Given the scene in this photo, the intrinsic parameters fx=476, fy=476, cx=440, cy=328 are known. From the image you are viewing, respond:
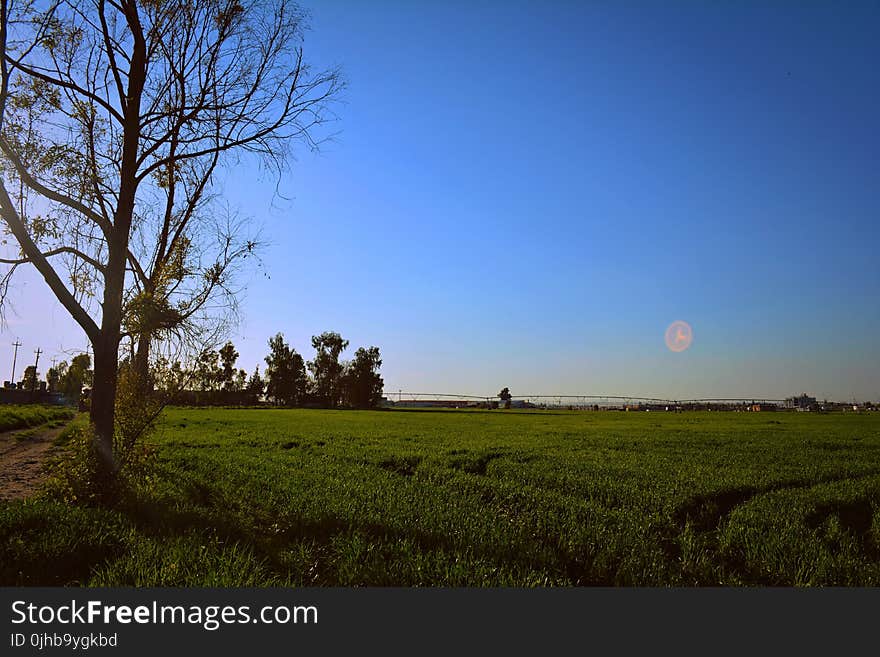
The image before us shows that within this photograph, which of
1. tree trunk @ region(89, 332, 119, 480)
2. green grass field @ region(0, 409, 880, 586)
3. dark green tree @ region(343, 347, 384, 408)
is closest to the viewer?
green grass field @ region(0, 409, 880, 586)

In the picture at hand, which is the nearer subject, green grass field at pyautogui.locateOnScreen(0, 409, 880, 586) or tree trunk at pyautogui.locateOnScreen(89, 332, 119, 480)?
green grass field at pyautogui.locateOnScreen(0, 409, 880, 586)

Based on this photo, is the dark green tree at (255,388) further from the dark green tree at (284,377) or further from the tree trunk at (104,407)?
the tree trunk at (104,407)

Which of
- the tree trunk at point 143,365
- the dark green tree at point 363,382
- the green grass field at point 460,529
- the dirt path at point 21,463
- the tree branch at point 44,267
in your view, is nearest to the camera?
the green grass field at point 460,529

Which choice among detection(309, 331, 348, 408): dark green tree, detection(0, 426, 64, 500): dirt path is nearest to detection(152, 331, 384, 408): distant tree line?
detection(309, 331, 348, 408): dark green tree

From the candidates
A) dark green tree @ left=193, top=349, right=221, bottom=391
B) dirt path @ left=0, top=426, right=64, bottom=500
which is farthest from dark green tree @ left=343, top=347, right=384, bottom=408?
dark green tree @ left=193, top=349, right=221, bottom=391

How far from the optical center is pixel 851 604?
5.38 meters

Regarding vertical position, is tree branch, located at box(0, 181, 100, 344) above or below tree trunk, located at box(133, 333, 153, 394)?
above

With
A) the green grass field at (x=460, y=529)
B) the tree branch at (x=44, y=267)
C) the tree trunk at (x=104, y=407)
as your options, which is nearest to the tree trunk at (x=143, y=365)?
the tree trunk at (x=104, y=407)

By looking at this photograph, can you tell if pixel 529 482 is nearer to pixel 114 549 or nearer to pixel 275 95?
pixel 114 549

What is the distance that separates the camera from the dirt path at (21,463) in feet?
40.7

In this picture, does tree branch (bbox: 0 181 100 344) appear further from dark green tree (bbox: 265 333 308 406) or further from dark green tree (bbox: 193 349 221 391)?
dark green tree (bbox: 265 333 308 406)

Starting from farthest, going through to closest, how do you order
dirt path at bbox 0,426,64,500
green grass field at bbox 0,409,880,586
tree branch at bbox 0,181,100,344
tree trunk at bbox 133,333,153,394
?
dirt path at bbox 0,426,64,500 → tree trunk at bbox 133,333,153,394 → tree branch at bbox 0,181,100,344 → green grass field at bbox 0,409,880,586

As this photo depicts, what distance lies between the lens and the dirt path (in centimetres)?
1240

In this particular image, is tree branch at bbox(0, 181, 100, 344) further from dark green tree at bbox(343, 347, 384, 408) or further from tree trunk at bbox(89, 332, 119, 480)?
dark green tree at bbox(343, 347, 384, 408)
